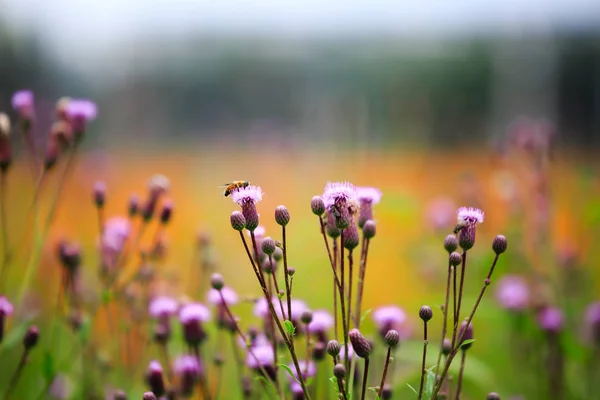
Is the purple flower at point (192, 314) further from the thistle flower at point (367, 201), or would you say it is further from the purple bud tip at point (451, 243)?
the purple bud tip at point (451, 243)

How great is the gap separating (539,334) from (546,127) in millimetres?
739

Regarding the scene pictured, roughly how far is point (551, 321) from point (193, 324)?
1.07 meters

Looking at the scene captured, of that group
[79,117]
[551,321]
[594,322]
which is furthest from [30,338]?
[594,322]

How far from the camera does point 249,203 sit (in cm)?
95

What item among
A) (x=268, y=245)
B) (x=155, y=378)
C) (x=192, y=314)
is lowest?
(x=155, y=378)

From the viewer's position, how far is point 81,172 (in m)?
4.41

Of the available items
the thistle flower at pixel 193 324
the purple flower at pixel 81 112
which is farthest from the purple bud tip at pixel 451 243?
the purple flower at pixel 81 112

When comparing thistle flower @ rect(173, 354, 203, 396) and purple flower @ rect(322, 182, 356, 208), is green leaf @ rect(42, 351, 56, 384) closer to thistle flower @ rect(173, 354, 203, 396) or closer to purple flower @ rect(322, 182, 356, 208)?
thistle flower @ rect(173, 354, 203, 396)

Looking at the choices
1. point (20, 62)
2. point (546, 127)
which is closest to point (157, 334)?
point (546, 127)

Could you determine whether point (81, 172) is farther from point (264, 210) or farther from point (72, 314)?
point (72, 314)

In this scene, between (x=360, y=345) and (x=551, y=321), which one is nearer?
(x=360, y=345)

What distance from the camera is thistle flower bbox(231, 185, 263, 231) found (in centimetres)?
93

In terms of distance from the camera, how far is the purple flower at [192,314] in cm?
123

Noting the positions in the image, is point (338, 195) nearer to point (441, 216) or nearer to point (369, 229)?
point (369, 229)
